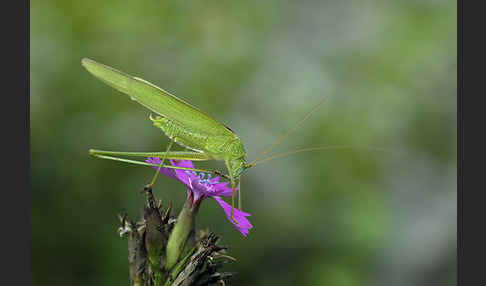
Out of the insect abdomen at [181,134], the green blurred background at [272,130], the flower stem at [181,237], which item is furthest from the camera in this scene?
the green blurred background at [272,130]

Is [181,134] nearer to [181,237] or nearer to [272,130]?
[181,237]

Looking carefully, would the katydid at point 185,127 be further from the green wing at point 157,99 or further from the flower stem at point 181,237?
the flower stem at point 181,237

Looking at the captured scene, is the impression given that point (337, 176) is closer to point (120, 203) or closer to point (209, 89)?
point (209, 89)

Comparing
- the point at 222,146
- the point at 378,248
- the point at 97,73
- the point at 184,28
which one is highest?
the point at 184,28

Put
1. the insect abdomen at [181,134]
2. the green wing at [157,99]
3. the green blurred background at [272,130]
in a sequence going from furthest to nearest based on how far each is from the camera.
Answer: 1. the green blurred background at [272,130]
2. the insect abdomen at [181,134]
3. the green wing at [157,99]

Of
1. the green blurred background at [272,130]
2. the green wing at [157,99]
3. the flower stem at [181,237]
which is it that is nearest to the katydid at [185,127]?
the green wing at [157,99]

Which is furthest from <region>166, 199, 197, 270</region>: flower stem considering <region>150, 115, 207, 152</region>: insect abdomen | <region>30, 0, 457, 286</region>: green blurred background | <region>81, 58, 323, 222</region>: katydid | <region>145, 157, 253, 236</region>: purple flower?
<region>30, 0, 457, 286</region>: green blurred background

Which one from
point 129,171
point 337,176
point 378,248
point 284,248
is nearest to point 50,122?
point 129,171
